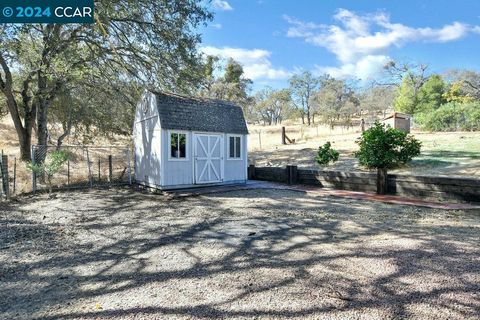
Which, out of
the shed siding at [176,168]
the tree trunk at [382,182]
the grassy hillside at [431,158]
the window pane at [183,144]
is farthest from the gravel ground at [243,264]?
the grassy hillside at [431,158]

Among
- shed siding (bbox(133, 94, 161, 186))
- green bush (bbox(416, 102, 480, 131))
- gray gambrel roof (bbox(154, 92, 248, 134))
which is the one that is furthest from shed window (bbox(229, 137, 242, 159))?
green bush (bbox(416, 102, 480, 131))

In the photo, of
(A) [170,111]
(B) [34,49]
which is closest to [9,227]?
(A) [170,111]

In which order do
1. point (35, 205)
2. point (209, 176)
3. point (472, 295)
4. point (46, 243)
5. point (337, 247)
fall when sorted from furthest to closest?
point (209, 176), point (35, 205), point (46, 243), point (337, 247), point (472, 295)

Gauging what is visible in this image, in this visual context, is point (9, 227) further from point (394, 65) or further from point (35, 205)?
point (394, 65)

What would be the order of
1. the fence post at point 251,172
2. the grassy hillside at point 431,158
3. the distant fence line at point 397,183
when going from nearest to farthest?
1. the distant fence line at point 397,183
2. the grassy hillside at point 431,158
3. the fence post at point 251,172

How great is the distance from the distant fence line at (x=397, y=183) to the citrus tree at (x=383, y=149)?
250 mm

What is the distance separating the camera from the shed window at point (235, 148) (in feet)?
37.1

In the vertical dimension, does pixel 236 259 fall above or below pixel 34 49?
below

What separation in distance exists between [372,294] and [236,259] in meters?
1.62

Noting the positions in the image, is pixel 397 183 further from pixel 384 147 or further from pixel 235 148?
pixel 235 148

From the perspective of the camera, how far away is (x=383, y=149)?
28.8 ft

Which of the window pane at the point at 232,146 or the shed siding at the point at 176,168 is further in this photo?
the window pane at the point at 232,146

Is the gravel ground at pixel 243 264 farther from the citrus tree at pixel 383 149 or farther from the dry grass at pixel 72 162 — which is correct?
the dry grass at pixel 72 162

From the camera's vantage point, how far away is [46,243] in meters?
4.85
